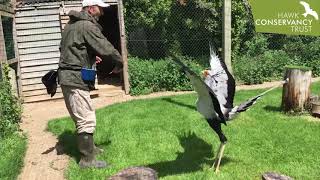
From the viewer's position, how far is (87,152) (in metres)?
6.05

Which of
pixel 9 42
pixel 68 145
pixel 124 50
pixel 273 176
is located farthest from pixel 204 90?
pixel 9 42

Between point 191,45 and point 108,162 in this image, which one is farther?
point 191,45

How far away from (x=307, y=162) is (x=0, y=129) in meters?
4.75

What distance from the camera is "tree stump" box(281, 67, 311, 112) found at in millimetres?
8148

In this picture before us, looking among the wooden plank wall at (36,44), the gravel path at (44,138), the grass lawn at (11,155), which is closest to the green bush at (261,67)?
the gravel path at (44,138)

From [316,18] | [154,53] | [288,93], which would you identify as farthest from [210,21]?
[288,93]

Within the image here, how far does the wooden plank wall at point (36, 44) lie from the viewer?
36.8ft

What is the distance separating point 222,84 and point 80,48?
1952 millimetres

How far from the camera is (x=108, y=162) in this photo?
622 cm

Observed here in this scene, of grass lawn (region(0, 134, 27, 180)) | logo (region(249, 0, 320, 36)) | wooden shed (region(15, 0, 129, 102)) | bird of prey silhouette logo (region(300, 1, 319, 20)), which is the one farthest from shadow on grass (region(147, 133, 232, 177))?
bird of prey silhouette logo (region(300, 1, 319, 20))

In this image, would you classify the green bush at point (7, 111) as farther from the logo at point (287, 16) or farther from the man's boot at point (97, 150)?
the logo at point (287, 16)

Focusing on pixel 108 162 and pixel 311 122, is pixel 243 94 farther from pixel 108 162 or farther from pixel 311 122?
pixel 108 162

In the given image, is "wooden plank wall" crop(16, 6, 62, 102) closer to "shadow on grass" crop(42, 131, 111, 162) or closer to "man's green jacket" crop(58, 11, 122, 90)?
"shadow on grass" crop(42, 131, 111, 162)

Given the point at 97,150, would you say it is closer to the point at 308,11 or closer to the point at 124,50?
the point at 124,50
